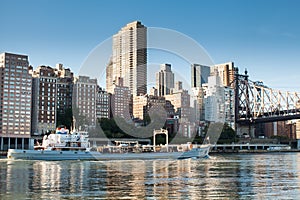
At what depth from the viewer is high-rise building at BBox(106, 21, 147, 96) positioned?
11044cm

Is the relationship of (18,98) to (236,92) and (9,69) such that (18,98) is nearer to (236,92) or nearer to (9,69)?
(9,69)

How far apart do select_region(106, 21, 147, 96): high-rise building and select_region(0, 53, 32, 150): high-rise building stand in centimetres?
2627

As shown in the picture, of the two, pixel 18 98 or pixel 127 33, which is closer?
pixel 18 98

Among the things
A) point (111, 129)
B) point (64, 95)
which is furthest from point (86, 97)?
point (111, 129)

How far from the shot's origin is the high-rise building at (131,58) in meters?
110

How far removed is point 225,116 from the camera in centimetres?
13262

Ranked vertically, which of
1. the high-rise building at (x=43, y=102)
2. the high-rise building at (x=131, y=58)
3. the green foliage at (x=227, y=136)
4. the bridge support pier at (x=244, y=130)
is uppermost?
the high-rise building at (x=131, y=58)

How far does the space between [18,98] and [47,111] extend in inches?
285

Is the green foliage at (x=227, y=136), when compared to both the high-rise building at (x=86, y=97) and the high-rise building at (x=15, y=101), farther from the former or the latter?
the high-rise building at (x=15, y=101)

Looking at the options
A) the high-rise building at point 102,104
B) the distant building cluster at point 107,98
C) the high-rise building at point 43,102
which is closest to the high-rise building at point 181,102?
the distant building cluster at point 107,98

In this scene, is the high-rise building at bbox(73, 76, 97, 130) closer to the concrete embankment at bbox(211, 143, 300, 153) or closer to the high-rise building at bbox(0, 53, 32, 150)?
the high-rise building at bbox(0, 53, 32, 150)

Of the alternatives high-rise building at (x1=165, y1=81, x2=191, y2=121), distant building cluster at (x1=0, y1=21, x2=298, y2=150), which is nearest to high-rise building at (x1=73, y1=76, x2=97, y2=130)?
distant building cluster at (x1=0, y1=21, x2=298, y2=150)

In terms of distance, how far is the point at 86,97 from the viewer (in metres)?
101

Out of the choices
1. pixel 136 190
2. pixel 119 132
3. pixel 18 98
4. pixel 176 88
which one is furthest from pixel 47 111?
pixel 136 190
